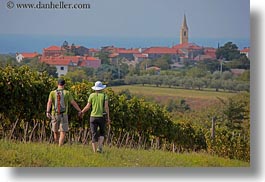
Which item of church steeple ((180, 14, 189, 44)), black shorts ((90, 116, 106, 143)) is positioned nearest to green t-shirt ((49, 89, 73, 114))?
black shorts ((90, 116, 106, 143))

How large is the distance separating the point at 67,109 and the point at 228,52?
8.99 ft

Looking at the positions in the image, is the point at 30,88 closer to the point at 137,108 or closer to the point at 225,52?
the point at 137,108

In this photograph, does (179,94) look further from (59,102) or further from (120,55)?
(59,102)

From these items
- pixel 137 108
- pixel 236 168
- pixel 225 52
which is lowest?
pixel 236 168

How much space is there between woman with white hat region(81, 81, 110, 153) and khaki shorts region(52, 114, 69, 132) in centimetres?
30

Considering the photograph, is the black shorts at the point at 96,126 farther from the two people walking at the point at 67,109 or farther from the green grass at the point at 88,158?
the green grass at the point at 88,158

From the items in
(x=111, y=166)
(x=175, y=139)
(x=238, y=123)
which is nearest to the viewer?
(x=111, y=166)

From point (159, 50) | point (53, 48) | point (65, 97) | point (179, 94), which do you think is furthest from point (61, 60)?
point (179, 94)

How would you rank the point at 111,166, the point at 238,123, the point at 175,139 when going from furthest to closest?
the point at 175,139, the point at 238,123, the point at 111,166

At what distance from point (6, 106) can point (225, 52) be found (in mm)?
3593

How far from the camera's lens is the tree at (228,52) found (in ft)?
40.3

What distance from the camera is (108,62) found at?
12.4m

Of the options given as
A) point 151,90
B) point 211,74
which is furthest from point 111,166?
point 211,74

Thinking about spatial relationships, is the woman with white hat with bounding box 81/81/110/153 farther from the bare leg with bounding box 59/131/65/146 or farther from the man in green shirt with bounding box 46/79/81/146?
the bare leg with bounding box 59/131/65/146
